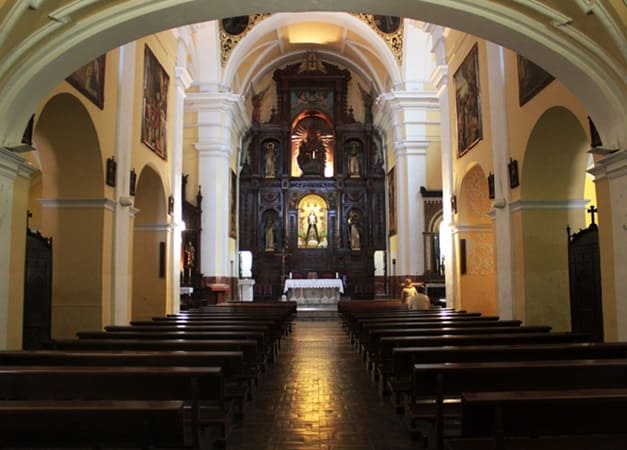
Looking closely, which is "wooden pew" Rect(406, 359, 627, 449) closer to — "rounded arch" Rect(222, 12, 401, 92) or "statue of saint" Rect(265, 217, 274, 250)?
"rounded arch" Rect(222, 12, 401, 92)

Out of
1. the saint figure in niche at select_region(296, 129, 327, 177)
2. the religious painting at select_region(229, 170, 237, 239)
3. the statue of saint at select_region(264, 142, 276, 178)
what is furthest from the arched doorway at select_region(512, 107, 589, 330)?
the statue of saint at select_region(264, 142, 276, 178)

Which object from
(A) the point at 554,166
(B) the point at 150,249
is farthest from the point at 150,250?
(A) the point at 554,166

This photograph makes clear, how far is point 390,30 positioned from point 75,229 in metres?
13.2

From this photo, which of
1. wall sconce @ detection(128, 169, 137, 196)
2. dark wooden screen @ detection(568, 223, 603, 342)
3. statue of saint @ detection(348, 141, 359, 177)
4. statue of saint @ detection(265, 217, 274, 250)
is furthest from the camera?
statue of saint @ detection(348, 141, 359, 177)

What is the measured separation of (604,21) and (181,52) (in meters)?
9.46

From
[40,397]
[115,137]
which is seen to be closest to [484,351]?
[40,397]

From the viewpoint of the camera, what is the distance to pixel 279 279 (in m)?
23.0

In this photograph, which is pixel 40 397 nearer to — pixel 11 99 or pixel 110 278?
pixel 11 99

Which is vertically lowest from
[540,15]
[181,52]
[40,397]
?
[40,397]

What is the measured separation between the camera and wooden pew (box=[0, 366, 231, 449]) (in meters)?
2.72

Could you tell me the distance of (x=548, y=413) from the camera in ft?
9.29

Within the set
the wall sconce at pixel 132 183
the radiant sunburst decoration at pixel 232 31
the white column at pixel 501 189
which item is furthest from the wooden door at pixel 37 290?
the radiant sunburst decoration at pixel 232 31

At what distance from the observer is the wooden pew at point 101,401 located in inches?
107

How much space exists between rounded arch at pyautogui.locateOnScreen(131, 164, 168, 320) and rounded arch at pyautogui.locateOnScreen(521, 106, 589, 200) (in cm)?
689
